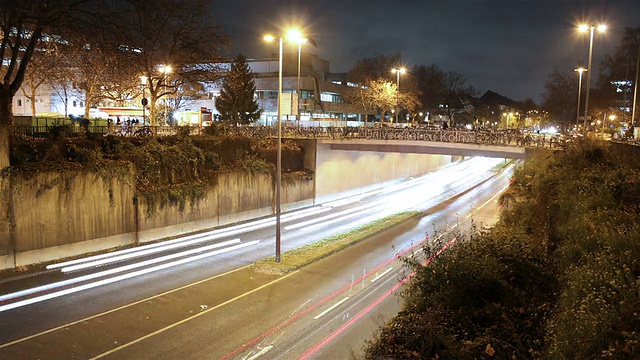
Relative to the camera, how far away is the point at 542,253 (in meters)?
12.7

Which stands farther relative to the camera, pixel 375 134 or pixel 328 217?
pixel 375 134

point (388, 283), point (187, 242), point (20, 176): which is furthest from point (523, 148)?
point (20, 176)

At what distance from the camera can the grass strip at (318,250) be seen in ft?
70.4

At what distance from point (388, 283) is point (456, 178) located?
49.3 m

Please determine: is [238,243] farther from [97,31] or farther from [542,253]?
[542,253]

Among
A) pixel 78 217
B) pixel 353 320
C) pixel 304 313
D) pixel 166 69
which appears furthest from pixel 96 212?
pixel 166 69

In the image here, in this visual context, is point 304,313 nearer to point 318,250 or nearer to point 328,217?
point 318,250

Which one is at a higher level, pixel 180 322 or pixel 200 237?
pixel 180 322

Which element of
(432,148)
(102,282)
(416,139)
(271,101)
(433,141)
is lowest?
(102,282)

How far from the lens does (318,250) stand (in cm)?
2447

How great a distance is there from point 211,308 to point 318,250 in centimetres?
869

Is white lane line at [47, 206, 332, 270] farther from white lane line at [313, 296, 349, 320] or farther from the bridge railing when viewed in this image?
white lane line at [313, 296, 349, 320]

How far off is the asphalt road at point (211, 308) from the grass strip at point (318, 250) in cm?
52

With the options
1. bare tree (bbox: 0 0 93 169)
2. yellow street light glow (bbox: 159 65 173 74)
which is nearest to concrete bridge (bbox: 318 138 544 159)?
yellow street light glow (bbox: 159 65 173 74)
